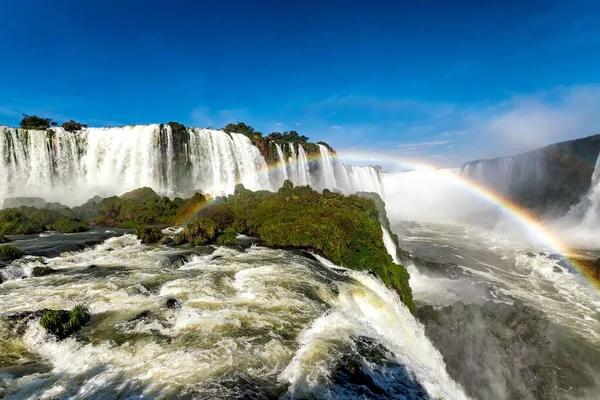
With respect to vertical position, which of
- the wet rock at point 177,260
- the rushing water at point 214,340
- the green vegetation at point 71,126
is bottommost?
the rushing water at point 214,340

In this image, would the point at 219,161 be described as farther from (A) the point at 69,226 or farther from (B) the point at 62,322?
(B) the point at 62,322

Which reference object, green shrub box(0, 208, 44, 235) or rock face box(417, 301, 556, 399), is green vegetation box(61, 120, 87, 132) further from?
rock face box(417, 301, 556, 399)

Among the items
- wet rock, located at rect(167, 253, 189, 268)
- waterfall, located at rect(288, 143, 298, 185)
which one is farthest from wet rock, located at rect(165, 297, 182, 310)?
waterfall, located at rect(288, 143, 298, 185)

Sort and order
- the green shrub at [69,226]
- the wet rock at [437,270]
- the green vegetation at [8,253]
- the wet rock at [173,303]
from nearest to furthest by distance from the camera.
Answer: the wet rock at [173,303], the green vegetation at [8,253], the green shrub at [69,226], the wet rock at [437,270]

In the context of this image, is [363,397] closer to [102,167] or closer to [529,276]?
[529,276]

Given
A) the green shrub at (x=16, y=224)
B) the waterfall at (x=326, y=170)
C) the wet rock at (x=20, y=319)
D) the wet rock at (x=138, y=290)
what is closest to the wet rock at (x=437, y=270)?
the wet rock at (x=138, y=290)

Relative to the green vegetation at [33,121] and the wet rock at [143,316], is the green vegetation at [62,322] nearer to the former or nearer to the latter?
the wet rock at [143,316]
